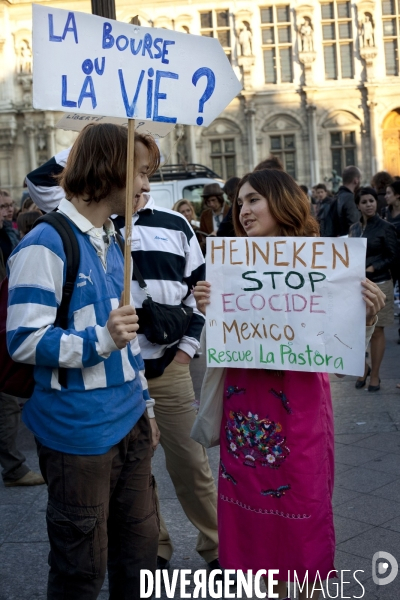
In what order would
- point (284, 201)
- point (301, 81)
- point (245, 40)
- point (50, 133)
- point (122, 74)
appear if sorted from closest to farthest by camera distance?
point (122, 74)
point (284, 201)
point (245, 40)
point (301, 81)
point (50, 133)

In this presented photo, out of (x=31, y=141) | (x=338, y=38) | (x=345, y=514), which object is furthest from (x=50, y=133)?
(x=345, y=514)

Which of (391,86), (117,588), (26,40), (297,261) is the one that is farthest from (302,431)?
(26,40)

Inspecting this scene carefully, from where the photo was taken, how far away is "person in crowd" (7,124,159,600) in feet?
7.64

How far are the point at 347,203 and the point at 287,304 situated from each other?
6.72 meters

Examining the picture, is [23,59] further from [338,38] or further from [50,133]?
[338,38]

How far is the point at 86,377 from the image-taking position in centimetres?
238

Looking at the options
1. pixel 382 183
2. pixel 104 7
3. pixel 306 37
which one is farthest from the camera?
pixel 306 37

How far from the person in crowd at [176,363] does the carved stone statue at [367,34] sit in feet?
91.0

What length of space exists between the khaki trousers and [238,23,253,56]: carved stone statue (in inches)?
1084

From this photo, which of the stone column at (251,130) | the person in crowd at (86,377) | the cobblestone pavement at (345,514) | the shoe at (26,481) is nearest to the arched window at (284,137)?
the stone column at (251,130)

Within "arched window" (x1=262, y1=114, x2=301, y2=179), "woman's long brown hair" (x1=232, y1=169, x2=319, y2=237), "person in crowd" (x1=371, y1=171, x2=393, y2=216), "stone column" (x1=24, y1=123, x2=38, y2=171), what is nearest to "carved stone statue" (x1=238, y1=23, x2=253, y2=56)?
"arched window" (x1=262, y1=114, x2=301, y2=179)

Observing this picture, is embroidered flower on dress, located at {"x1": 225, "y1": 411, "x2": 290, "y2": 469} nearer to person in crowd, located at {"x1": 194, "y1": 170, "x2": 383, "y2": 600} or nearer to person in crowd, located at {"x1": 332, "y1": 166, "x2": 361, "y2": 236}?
person in crowd, located at {"x1": 194, "y1": 170, "x2": 383, "y2": 600}

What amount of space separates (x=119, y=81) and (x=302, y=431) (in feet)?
4.37

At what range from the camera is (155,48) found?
265 centimetres
